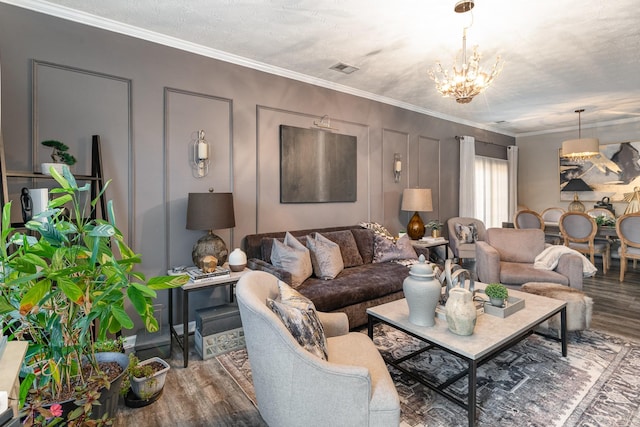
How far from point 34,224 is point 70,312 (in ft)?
1.29

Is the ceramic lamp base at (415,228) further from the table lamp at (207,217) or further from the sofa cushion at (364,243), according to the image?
the table lamp at (207,217)

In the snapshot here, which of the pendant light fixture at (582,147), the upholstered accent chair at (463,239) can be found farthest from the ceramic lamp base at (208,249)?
the pendant light fixture at (582,147)

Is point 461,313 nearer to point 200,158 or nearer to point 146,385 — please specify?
point 146,385

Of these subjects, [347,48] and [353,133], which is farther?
[353,133]

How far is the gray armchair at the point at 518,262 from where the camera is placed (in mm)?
3309

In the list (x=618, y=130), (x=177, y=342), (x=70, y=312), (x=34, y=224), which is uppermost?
(x=618, y=130)

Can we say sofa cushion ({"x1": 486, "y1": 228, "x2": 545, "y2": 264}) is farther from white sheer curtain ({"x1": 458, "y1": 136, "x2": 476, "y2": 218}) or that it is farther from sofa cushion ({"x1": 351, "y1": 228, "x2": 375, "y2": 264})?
white sheer curtain ({"x1": 458, "y1": 136, "x2": 476, "y2": 218})

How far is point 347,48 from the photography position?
3055 mm

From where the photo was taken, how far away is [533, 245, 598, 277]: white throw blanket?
11.3 feet

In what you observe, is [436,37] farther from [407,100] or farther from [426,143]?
[426,143]

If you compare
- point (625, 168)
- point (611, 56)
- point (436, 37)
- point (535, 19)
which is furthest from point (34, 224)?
point (625, 168)

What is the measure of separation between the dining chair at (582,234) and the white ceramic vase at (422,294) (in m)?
4.50

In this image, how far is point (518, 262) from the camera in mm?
3936

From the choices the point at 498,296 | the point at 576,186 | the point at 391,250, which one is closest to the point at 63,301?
the point at 498,296
